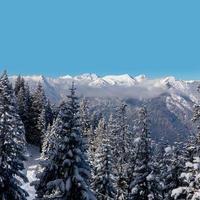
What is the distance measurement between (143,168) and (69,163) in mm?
15357

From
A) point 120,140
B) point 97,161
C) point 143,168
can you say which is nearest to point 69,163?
point 143,168

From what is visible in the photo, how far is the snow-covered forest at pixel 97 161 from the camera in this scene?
87.7 ft

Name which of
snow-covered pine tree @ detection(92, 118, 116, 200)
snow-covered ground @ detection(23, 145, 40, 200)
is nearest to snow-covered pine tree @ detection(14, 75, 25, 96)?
snow-covered ground @ detection(23, 145, 40, 200)

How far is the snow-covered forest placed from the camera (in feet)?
87.7

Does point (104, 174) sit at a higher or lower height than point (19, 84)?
lower

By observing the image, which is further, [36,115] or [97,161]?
[36,115]

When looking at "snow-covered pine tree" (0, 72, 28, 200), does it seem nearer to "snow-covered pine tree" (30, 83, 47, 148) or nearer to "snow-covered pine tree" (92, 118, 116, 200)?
"snow-covered pine tree" (92, 118, 116, 200)

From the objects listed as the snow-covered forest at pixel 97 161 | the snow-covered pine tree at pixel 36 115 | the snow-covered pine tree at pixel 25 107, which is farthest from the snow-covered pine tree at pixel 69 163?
the snow-covered pine tree at pixel 36 115

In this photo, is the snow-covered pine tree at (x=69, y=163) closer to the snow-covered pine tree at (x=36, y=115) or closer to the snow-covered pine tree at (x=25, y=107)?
the snow-covered pine tree at (x=25, y=107)

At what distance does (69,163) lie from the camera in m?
26.4

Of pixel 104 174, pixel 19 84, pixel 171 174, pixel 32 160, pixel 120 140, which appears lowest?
pixel 32 160

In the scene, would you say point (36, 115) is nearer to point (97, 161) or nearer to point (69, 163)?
point (97, 161)

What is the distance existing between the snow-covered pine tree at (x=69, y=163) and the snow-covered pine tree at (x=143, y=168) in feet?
44.7

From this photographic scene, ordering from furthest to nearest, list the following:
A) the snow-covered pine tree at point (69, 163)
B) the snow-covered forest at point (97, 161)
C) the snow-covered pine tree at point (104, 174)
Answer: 1. the snow-covered pine tree at point (104, 174)
2. the snow-covered forest at point (97, 161)
3. the snow-covered pine tree at point (69, 163)
